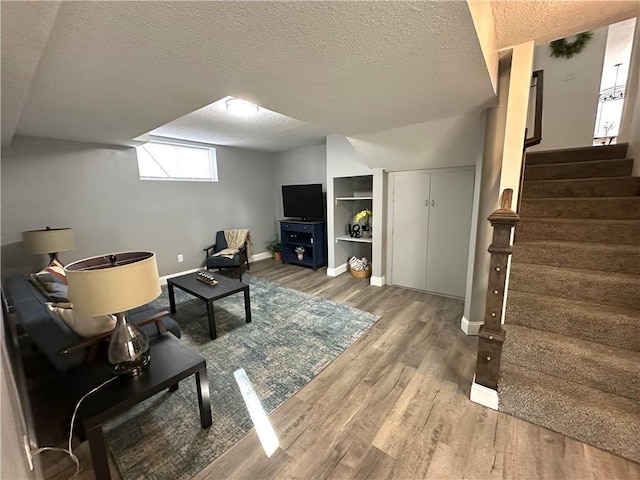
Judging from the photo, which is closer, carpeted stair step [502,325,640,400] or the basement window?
carpeted stair step [502,325,640,400]

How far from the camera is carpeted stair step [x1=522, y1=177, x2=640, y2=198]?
223 centimetres

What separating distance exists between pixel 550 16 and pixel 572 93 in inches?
119

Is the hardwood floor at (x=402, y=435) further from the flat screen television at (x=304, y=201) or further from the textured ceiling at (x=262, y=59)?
the flat screen television at (x=304, y=201)

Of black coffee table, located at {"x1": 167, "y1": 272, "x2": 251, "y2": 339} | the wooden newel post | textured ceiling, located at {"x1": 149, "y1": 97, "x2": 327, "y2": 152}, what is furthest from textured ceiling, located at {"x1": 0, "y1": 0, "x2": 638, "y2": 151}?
black coffee table, located at {"x1": 167, "y1": 272, "x2": 251, "y2": 339}

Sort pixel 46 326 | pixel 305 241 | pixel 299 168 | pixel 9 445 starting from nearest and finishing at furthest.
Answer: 1. pixel 9 445
2. pixel 46 326
3. pixel 305 241
4. pixel 299 168

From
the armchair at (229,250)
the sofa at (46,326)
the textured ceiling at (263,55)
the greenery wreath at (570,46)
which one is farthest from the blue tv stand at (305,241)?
the greenery wreath at (570,46)

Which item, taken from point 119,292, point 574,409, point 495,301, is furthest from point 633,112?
point 119,292

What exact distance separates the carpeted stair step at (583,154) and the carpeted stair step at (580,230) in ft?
3.23

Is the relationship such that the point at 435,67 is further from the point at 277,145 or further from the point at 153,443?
the point at 277,145

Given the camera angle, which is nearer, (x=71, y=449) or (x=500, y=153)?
(x=71, y=449)

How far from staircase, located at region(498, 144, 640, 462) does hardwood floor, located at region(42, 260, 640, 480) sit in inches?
5.8

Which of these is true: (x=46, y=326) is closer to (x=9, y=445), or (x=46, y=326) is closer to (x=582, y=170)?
(x=9, y=445)

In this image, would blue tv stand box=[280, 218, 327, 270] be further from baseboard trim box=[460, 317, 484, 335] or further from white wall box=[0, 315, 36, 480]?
white wall box=[0, 315, 36, 480]

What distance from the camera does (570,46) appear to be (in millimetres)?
3416
